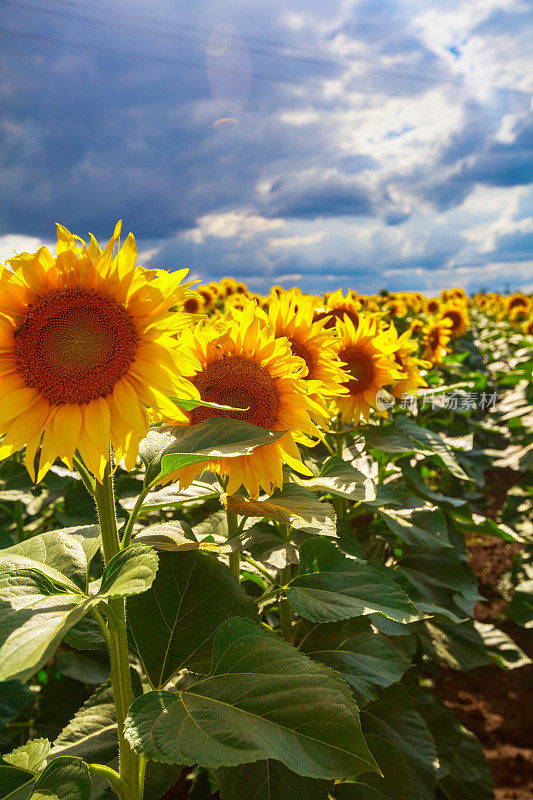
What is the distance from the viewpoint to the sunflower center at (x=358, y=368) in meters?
2.55

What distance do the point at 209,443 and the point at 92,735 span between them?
737mm

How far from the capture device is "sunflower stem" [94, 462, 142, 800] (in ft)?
3.61

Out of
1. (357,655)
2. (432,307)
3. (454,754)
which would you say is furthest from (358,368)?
(432,307)

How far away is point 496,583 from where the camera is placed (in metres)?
5.30

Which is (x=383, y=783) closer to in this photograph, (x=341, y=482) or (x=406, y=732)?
(x=406, y=732)

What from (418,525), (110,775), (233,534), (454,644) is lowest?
(454,644)

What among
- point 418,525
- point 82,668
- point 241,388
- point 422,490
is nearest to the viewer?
point 241,388

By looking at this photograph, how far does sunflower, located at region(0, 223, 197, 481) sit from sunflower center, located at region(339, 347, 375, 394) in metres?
1.48

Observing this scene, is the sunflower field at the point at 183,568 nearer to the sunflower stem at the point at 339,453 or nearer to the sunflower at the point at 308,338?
the sunflower at the point at 308,338

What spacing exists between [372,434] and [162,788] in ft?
4.69

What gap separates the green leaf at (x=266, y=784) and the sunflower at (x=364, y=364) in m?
1.51

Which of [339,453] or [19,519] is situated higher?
[339,453]

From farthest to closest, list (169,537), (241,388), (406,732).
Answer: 1. (406,732)
2. (241,388)
3. (169,537)

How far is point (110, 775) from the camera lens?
108 centimetres
